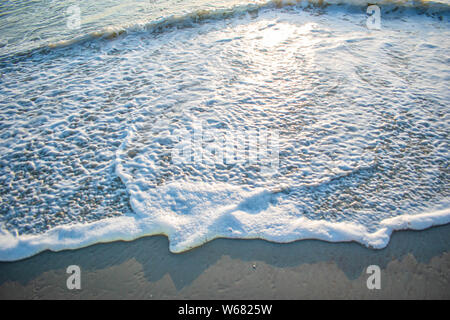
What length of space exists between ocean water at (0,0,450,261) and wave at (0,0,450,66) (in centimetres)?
10

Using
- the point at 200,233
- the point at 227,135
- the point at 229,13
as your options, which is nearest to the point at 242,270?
the point at 200,233

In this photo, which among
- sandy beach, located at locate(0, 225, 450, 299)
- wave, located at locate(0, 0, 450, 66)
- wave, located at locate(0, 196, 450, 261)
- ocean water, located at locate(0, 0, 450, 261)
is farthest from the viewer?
wave, located at locate(0, 0, 450, 66)

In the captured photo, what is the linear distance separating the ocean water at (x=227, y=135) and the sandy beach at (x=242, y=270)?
10cm

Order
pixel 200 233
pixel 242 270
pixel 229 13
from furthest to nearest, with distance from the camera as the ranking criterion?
pixel 229 13, pixel 200 233, pixel 242 270

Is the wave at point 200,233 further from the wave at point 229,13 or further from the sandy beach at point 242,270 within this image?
the wave at point 229,13

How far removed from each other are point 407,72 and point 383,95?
795 millimetres

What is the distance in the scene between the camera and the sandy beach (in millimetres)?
1771

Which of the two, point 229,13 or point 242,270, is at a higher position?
point 229,13

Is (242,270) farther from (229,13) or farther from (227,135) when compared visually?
(229,13)

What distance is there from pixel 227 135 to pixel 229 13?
169 inches

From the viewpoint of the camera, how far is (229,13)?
6.06m

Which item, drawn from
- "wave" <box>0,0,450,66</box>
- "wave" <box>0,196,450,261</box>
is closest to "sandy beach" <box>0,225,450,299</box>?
"wave" <box>0,196,450,261</box>

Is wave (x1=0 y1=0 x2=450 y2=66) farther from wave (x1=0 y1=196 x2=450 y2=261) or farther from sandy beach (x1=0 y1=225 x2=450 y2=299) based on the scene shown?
sandy beach (x1=0 y1=225 x2=450 y2=299)

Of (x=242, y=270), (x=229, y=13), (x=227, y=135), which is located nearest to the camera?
(x=242, y=270)
